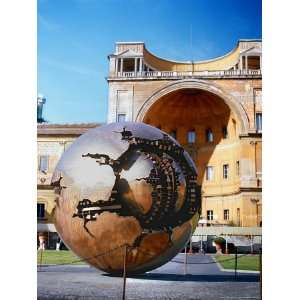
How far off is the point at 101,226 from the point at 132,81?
10107 mm

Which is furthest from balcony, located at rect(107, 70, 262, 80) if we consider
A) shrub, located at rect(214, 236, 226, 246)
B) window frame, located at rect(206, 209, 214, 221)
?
shrub, located at rect(214, 236, 226, 246)

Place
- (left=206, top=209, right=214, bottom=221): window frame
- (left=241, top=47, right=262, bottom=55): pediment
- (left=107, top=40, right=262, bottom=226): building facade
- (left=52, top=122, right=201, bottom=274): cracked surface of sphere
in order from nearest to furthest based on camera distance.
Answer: (left=52, top=122, right=201, bottom=274): cracked surface of sphere, (left=241, top=47, right=262, bottom=55): pediment, (left=107, top=40, right=262, bottom=226): building facade, (left=206, top=209, right=214, bottom=221): window frame

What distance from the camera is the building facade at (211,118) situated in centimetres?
1381

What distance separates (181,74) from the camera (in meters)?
12.6

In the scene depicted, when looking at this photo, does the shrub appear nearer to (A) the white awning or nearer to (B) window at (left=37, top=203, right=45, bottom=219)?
(A) the white awning

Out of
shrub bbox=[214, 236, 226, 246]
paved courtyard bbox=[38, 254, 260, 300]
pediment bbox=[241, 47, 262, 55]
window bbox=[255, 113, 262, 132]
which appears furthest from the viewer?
window bbox=[255, 113, 262, 132]

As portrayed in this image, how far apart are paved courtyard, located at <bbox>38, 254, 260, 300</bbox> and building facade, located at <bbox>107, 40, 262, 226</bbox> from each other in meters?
6.38

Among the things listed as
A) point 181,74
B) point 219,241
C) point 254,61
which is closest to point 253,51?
point 254,61

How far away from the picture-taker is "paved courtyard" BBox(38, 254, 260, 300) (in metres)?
5.70

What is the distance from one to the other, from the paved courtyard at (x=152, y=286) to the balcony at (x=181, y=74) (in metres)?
6.15

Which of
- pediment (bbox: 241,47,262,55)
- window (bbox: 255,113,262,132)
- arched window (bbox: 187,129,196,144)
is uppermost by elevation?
pediment (bbox: 241,47,262,55)

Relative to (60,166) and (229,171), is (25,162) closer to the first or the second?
(60,166)
